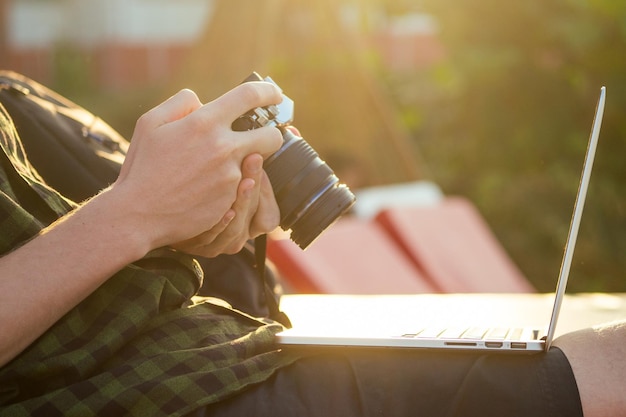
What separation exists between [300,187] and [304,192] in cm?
1

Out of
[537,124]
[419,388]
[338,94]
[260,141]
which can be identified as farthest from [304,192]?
[537,124]

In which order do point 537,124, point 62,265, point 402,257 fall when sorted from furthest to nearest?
1. point 537,124
2. point 402,257
3. point 62,265

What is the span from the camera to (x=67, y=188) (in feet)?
5.01

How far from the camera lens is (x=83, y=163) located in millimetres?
1545

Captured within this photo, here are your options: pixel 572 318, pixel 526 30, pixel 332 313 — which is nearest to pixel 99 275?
pixel 332 313

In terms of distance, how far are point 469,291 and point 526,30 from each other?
4156 mm

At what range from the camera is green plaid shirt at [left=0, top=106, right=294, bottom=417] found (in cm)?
110

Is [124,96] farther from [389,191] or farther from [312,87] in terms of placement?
[389,191]

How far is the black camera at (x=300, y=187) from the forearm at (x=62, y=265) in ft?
0.85

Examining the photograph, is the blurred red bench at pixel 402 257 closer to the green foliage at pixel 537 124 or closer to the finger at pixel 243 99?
the finger at pixel 243 99

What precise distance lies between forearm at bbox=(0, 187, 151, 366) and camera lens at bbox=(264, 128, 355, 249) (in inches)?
10.3

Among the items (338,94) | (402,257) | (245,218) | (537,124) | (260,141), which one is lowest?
(537,124)

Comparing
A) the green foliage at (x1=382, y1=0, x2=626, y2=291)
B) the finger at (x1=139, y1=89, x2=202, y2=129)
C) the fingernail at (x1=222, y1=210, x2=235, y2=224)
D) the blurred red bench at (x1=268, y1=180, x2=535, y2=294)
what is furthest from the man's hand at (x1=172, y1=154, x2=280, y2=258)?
the green foliage at (x1=382, y1=0, x2=626, y2=291)

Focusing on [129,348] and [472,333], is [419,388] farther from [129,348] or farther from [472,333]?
[129,348]
